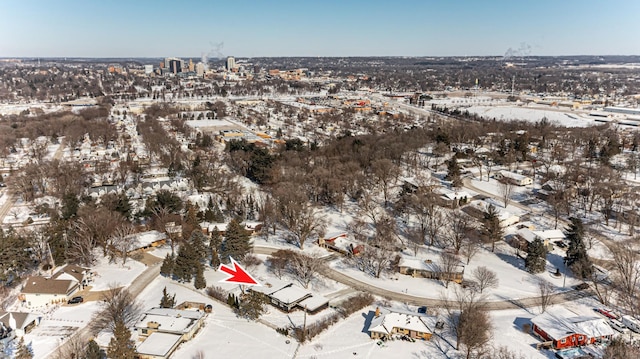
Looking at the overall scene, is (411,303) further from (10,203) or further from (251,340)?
(10,203)

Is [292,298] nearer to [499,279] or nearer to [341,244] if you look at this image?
[341,244]

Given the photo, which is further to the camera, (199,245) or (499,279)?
(199,245)

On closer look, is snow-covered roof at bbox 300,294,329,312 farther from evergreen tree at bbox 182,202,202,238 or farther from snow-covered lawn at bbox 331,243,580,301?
evergreen tree at bbox 182,202,202,238

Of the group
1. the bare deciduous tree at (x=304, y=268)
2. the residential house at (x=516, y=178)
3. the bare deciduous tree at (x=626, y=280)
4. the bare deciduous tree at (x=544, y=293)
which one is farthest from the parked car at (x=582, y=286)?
the residential house at (x=516, y=178)

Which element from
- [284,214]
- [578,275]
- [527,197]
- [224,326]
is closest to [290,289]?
[224,326]

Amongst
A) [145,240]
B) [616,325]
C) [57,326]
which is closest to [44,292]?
[57,326]

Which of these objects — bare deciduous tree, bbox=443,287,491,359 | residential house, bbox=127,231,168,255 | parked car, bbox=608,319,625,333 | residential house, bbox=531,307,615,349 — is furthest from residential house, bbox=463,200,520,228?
residential house, bbox=127,231,168,255
